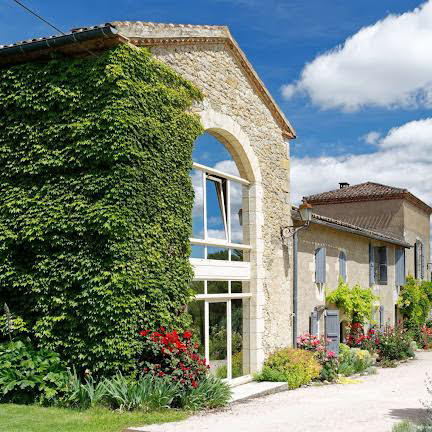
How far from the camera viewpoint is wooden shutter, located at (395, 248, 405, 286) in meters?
25.0

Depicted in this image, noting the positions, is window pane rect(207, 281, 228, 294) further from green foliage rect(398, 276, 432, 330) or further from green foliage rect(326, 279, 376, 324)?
green foliage rect(398, 276, 432, 330)

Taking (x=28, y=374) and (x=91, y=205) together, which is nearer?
(x=28, y=374)

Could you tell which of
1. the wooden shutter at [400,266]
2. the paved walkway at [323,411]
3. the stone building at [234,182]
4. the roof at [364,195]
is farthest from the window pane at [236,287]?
the roof at [364,195]

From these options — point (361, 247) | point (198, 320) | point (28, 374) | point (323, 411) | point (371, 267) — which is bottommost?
point (323, 411)

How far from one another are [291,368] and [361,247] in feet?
28.4

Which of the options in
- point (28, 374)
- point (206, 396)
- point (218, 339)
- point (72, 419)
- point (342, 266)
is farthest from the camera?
point (342, 266)

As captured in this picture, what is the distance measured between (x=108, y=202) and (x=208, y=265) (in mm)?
3156

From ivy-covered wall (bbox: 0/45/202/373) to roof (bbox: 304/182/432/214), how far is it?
18703 millimetres

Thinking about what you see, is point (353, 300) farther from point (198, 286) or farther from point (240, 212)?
point (198, 286)

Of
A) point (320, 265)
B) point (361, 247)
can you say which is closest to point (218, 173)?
point (320, 265)

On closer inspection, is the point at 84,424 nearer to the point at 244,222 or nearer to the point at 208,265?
the point at 208,265

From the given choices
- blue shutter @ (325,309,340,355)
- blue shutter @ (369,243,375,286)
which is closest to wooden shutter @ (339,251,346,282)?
blue shutter @ (325,309,340,355)

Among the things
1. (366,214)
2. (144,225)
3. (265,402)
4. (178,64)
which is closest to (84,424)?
(144,225)

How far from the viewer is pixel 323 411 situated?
9.66 meters
